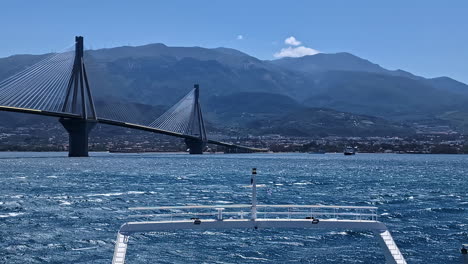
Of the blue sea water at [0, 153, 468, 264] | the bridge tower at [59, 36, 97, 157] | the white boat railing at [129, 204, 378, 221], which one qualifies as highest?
the bridge tower at [59, 36, 97, 157]

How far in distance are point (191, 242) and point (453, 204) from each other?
3342 cm

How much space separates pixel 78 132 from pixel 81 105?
5.85m

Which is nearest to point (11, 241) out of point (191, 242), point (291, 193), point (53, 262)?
point (53, 262)

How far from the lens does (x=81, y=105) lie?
14712 centimetres

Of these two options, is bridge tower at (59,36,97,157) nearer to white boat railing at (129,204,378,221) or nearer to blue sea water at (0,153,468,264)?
blue sea water at (0,153,468,264)

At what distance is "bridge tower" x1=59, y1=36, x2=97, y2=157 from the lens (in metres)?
144

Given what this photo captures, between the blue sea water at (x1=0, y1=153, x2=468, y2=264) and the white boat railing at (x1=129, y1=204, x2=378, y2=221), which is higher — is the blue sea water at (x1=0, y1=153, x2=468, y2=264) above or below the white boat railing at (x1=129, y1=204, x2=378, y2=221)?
below

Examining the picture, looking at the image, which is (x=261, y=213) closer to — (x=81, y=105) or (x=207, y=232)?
(x=207, y=232)

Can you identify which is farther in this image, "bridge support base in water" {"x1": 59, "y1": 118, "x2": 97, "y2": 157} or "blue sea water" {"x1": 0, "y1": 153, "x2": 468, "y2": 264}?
"bridge support base in water" {"x1": 59, "y1": 118, "x2": 97, "y2": 157}

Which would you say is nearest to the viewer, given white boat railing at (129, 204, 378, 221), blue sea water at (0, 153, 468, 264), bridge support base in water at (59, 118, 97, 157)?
white boat railing at (129, 204, 378, 221)

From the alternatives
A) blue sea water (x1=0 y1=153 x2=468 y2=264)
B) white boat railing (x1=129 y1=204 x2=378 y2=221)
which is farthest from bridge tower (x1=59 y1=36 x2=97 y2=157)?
white boat railing (x1=129 y1=204 x2=378 y2=221)

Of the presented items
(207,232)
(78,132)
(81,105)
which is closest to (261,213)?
(207,232)

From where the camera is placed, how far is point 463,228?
4738cm

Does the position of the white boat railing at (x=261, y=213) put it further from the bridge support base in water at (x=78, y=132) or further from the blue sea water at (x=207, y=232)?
the bridge support base in water at (x=78, y=132)
